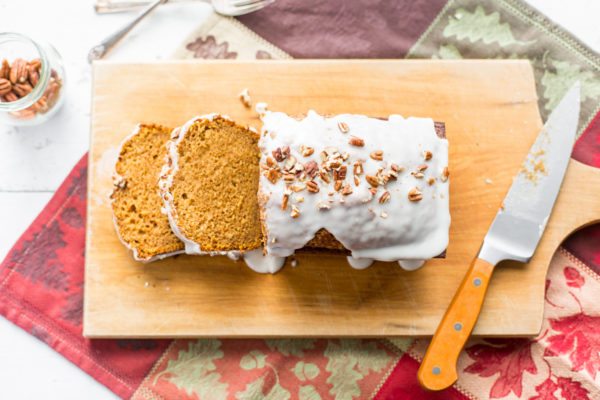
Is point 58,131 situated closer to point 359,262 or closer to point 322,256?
A: point 322,256

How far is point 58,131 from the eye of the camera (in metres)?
2.72

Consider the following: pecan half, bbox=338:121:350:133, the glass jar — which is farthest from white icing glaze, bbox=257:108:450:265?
the glass jar

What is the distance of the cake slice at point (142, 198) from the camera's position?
2395 mm

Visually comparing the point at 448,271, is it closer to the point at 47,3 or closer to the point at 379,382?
the point at 379,382

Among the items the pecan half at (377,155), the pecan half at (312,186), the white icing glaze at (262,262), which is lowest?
the white icing glaze at (262,262)

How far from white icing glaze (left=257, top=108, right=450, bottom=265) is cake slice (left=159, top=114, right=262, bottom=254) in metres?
0.18

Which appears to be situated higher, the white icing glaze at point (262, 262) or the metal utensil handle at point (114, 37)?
the metal utensil handle at point (114, 37)

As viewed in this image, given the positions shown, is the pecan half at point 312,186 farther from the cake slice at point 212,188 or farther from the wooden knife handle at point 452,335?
the wooden knife handle at point 452,335

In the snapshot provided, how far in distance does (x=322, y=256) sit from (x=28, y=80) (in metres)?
1.36

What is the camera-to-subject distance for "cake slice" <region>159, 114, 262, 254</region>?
2338 mm

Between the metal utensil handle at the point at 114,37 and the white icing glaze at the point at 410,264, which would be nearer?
the white icing glaze at the point at 410,264

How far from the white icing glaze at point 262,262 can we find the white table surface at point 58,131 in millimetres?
784

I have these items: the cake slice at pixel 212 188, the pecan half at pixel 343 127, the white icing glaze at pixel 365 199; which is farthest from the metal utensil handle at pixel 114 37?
the pecan half at pixel 343 127

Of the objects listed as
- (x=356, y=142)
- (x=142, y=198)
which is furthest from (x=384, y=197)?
(x=142, y=198)
